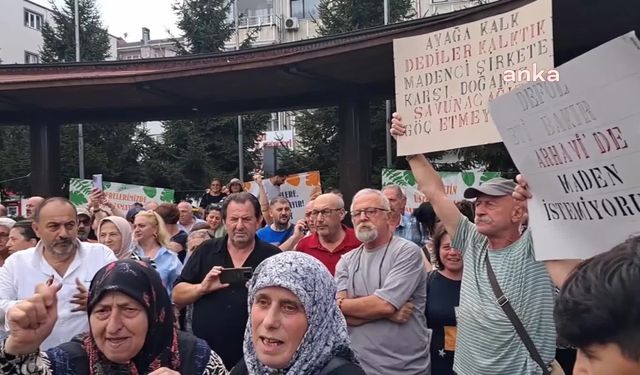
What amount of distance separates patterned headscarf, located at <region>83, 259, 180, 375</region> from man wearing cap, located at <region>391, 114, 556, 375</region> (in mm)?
1657

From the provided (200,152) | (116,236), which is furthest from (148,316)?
(200,152)

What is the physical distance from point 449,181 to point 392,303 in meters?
6.68

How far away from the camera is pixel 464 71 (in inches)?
162

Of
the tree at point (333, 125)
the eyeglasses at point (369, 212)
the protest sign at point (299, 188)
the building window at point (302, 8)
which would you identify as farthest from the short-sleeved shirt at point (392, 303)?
the building window at point (302, 8)

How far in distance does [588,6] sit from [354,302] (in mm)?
4406

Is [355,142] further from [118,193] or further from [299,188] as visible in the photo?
[118,193]

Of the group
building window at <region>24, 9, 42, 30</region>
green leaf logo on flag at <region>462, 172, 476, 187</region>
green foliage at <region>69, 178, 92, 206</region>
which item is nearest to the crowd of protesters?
green leaf logo on flag at <region>462, 172, 476, 187</region>

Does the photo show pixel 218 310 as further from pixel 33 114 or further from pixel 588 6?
pixel 33 114

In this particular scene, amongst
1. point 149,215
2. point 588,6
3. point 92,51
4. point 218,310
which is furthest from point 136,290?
point 92,51

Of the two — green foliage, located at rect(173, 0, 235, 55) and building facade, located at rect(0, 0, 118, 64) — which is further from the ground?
building facade, located at rect(0, 0, 118, 64)

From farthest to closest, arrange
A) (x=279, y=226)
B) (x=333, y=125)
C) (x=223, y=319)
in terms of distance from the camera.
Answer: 1. (x=333, y=125)
2. (x=279, y=226)
3. (x=223, y=319)

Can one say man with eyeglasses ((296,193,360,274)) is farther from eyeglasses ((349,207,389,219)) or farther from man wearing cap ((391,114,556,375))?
man wearing cap ((391,114,556,375))

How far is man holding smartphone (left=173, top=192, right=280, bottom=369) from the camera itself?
4297 mm

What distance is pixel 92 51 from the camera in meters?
35.6
